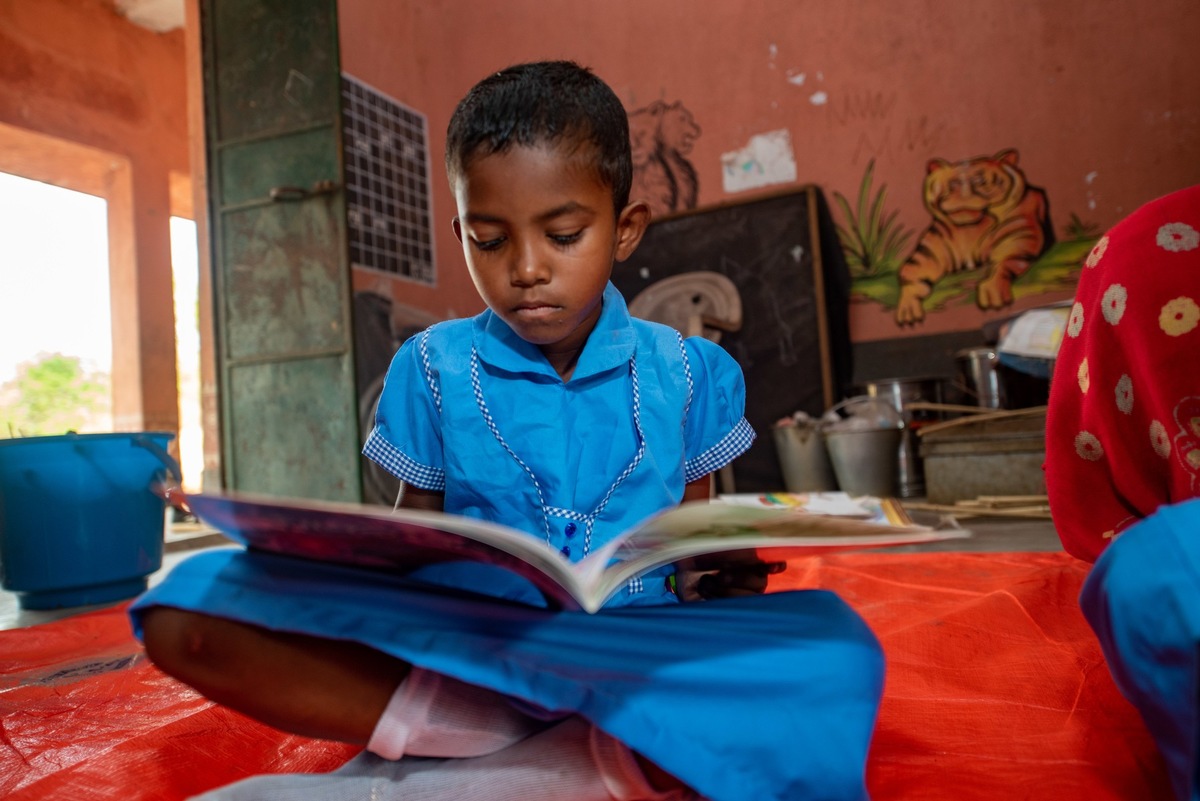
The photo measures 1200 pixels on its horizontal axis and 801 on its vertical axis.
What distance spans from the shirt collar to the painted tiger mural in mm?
2978

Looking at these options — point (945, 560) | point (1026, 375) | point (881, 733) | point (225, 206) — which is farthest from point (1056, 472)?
point (225, 206)

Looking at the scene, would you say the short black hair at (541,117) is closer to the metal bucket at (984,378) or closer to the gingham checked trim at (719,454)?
the gingham checked trim at (719,454)

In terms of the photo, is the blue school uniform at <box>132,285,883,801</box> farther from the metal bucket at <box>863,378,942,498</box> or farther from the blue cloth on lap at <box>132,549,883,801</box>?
the metal bucket at <box>863,378,942,498</box>

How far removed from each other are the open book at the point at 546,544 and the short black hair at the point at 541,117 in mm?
432

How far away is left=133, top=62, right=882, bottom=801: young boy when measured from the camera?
1.64 feet

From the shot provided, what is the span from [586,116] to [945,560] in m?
1.18

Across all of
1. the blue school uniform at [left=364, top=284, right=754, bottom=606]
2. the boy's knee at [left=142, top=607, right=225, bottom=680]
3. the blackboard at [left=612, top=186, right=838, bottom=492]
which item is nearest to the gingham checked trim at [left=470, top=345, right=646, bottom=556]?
the blue school uniform at [left=364, top=284, right=754, bottom=606]

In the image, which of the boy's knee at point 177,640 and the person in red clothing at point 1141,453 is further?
the boy's knee at point 177,640

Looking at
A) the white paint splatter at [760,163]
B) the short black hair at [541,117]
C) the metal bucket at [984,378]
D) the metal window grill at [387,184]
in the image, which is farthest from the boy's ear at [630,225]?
the white paint splatter at [760,163]

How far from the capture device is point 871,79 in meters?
3.63

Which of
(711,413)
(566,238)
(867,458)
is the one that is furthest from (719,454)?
(867,458)

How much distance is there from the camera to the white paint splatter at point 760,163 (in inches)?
149

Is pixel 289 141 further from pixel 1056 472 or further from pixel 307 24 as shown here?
pixel 1056 472

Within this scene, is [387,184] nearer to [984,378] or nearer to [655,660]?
[984,378]
